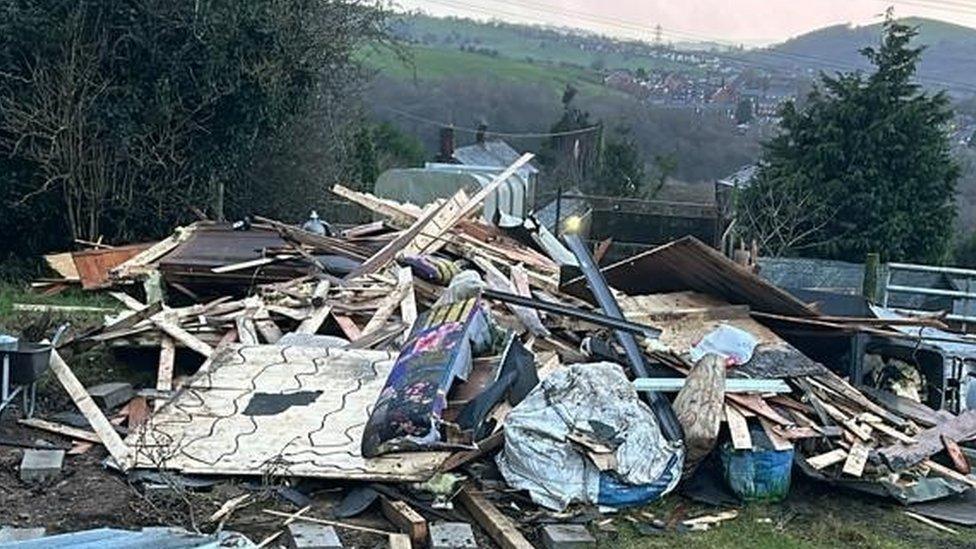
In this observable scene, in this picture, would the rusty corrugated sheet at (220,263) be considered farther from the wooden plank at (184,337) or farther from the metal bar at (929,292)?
the metal bar at (929,292)

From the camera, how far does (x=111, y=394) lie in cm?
743

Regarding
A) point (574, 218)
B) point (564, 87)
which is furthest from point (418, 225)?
point (564, 87)

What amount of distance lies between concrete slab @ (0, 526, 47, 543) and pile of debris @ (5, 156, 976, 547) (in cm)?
103

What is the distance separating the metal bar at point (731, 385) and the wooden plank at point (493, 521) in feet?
5.08

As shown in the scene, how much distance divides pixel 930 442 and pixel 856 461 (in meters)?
0.86

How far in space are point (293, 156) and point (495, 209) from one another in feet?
14.0

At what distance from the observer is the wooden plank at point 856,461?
6793mm

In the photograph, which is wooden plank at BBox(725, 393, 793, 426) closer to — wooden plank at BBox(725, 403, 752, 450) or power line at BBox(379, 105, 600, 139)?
wooden plank at BBox(725, 403, 752, 450)

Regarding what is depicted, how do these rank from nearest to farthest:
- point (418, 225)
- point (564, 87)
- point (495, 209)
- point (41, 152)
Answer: point (418, 225), point (41, 152), point (495, 209), point (564, 87)

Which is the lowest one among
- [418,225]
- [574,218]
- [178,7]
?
[574,218]

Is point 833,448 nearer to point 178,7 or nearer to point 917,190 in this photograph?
point 178,7

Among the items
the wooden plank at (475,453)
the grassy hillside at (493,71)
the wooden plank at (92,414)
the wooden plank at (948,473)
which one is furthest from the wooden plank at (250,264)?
the grassy hillside at (493,71)

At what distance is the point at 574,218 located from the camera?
19.9 meters

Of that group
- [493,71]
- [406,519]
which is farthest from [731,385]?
[493,71]
